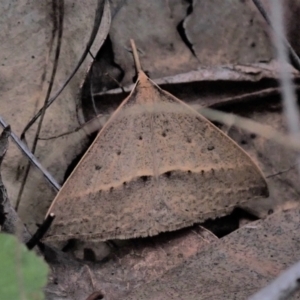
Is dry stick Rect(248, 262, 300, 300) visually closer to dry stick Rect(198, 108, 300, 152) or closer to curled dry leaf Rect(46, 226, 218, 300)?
curled dry leaf Rect(46, 226, 218, 300)

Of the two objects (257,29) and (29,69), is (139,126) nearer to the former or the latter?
(29,69)

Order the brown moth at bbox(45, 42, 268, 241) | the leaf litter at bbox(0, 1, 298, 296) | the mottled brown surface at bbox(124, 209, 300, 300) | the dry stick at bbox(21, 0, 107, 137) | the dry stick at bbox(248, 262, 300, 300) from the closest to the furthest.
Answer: the dry stick at bbox(248, 262, 300, 300) → the mottled brown surface at bbox(124, 209, 300, 300) → the brown moth at bbox(45, 42, 268, 241) → the dry stick at bbox(21, 0, 107, 137) → the leaf litter at bbox(0, 1, 298, 296)

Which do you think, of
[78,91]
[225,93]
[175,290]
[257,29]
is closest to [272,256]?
[175,290]

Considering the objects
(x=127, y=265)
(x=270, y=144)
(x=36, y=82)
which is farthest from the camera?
(x=270, y=144)

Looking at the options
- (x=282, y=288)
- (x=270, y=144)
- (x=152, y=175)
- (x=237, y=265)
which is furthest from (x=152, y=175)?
(x=282, y=288)

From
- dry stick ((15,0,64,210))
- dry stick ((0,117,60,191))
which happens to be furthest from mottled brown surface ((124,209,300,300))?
dry stick ((15,0,64,210))

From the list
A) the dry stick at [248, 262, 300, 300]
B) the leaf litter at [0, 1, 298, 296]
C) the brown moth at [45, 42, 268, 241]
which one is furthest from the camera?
the leaf litter at [0, 1, 298, 296]

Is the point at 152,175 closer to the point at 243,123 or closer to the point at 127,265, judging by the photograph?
the point at 127,265

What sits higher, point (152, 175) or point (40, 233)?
point (40, 233)
